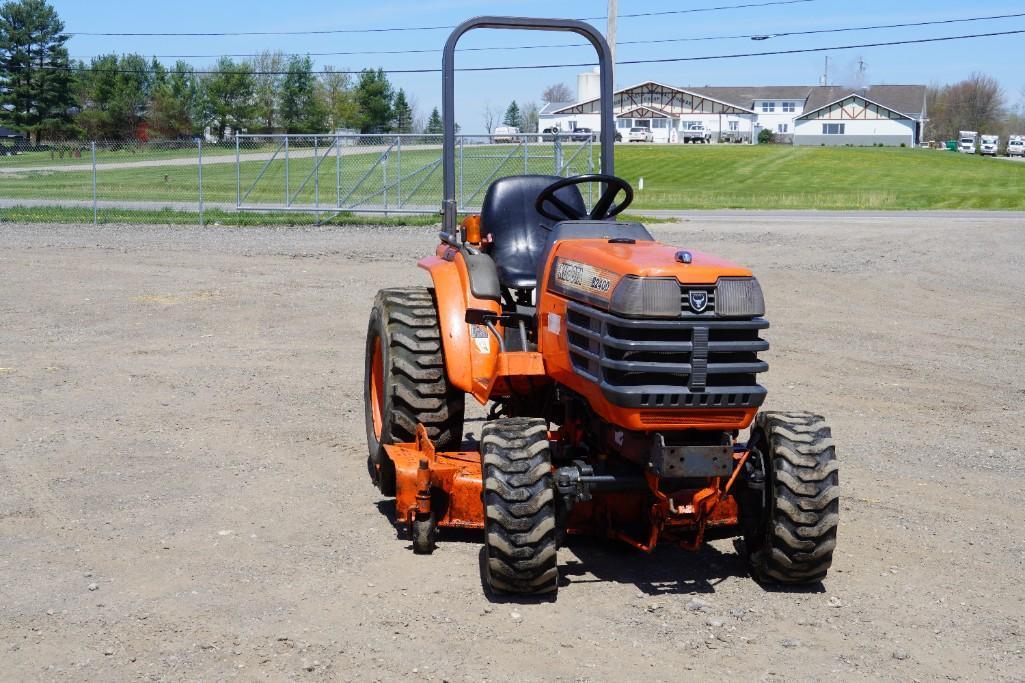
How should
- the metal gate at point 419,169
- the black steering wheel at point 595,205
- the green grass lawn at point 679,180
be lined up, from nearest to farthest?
the black steering wheel at point 595,205 → the metal gate at point 419,169 → the green grass lawn at point 679,180

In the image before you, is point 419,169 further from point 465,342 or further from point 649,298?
point 649,298

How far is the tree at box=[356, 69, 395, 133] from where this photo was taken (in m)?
86.4

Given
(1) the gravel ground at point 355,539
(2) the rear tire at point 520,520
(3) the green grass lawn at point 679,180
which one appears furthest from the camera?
(3) the green grass lawn at point 679,180

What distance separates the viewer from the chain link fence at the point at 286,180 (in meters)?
27.2

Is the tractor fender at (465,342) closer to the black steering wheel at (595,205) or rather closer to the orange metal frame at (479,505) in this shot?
the orange metal frame at (479,505)

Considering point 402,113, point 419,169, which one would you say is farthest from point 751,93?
point 419,169

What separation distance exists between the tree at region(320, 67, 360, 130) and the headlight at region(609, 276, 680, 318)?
82.4 metres

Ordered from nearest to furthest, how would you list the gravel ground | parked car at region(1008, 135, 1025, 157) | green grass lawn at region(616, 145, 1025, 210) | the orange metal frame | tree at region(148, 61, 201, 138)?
the gravel ground, the orange metal frame, green grass lawn at region(616, 145, 1025, 210), tree at region(148, 61, 201, 138), parked car at region(1008, 135, 1025, 157)

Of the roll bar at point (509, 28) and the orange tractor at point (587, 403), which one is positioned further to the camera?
the roll bar at point (509, 28)

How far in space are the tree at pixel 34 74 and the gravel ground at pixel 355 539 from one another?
71.6 meters

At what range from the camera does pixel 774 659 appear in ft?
16.1

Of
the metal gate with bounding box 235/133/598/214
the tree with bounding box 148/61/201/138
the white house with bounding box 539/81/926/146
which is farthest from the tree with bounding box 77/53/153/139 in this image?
the metal gate with bounding box 235/133/598/214

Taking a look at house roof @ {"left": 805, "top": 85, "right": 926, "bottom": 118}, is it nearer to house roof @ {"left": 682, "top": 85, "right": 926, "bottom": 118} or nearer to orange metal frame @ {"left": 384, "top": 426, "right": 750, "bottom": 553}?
house roof @ {"left": 682, "top": 85, "right": 926, "bottom": 118}

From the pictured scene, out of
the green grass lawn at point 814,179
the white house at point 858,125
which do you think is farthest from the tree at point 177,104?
the white house at point 858,125
